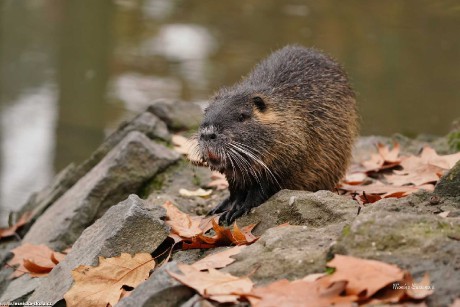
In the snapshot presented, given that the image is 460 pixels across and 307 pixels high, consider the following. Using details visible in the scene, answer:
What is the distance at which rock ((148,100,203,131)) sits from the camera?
7.37m

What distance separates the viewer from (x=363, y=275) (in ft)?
10.2

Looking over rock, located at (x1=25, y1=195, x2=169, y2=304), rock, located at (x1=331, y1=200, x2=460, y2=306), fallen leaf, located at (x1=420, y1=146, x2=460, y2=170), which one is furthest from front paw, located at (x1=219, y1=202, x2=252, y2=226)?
fallen leaf, located at (x1=420, y1=146, x2=460, y2=170)

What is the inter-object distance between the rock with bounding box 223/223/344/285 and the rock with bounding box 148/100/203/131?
3447mm

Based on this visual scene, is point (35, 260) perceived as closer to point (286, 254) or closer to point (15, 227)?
point (15, 227)

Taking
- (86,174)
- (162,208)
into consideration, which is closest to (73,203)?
(86,174)

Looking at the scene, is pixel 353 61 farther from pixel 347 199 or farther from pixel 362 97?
pixel 347 199

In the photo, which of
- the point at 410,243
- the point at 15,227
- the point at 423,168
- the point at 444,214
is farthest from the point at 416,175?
the point at 15,227

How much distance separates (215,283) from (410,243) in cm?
79

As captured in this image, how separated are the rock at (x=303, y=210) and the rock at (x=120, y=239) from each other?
532 millimetres

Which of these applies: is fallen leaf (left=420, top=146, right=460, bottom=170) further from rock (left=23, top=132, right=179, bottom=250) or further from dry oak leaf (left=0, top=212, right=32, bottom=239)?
dry oak leaf (left=0, top=212, right=32, bottom=239)

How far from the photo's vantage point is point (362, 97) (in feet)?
37.2

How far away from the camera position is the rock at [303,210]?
13.8 feet

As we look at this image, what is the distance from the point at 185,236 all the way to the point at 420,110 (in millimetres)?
7292

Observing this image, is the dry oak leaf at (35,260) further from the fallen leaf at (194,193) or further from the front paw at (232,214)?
the front paw at (232,214)
